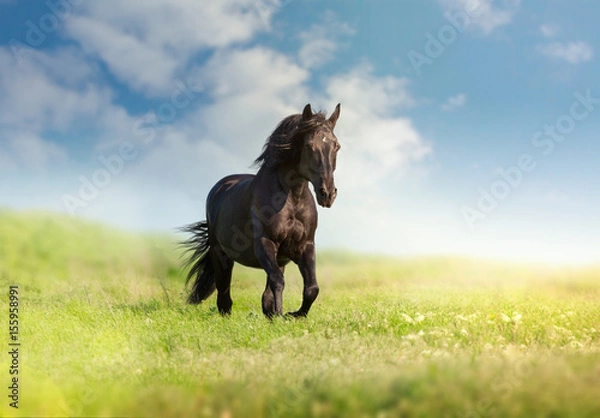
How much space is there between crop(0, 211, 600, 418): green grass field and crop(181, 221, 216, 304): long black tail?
1.14ft

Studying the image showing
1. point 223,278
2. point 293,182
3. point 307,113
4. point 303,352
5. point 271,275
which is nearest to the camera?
point 303,352

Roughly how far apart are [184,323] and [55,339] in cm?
188

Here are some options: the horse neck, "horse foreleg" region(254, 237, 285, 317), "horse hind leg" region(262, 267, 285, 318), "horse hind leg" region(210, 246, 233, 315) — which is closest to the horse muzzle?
the horse neck

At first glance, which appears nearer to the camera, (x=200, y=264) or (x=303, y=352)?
(x=303, y=352)

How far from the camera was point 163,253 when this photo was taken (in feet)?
63.8

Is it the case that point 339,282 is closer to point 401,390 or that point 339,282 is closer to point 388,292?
point 388,292

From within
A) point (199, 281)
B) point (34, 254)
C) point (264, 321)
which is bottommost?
point (264, 321)

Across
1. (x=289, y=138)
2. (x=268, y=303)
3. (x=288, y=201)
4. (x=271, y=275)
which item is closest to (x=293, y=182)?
(x=288, y=201)

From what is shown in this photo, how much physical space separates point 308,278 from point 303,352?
2451mm

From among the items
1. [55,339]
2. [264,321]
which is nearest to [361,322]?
[264,321]

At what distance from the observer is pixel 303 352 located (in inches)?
259

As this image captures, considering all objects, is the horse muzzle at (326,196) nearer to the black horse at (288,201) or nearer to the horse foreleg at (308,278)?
the black horse at (288,201)

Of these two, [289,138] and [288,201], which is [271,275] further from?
[289,138]

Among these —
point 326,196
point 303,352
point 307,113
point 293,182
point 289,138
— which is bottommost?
point 303,352
